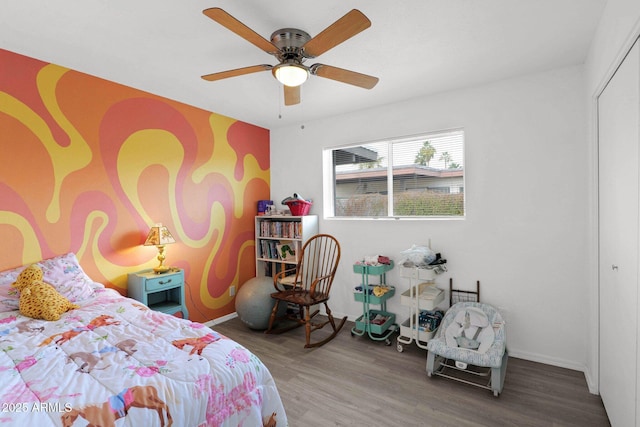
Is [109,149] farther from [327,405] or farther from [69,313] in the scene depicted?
[327,405]

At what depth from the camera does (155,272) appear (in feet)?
10.1

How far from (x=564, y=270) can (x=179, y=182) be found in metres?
3.80

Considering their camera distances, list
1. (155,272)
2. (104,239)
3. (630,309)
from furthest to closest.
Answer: (155,272), (104,239), (630,309)

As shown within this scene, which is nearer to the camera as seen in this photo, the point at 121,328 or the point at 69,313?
the point at 121,328

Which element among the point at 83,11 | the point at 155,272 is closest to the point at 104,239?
the point at 155,272

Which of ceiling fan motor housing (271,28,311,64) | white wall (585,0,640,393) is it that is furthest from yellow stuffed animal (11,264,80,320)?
white wall (585,0,640,393)

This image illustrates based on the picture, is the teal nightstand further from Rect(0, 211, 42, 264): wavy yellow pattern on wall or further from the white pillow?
the white pillow

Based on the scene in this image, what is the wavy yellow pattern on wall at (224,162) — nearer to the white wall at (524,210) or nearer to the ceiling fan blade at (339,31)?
the white wall at (524,210)

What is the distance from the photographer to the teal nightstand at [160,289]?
2863mm

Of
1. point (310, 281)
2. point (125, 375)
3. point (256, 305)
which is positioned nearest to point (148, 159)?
point (256, 305)

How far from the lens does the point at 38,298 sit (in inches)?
79.7

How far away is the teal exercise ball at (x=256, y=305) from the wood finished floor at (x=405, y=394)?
42 cm

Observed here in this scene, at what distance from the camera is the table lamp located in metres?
3.00

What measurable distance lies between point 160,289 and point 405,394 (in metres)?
2.32
